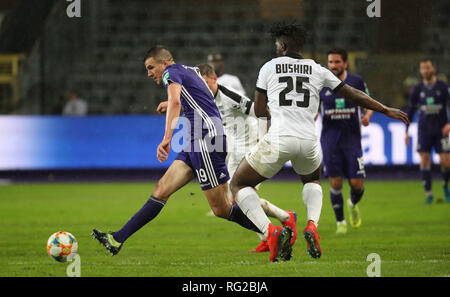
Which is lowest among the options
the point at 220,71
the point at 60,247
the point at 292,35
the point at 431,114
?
the point at 60,247

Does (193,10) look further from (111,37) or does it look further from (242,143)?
(242,143)

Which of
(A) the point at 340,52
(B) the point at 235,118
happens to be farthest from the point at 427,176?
(B) the point at 235,118

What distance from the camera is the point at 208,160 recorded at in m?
7.50

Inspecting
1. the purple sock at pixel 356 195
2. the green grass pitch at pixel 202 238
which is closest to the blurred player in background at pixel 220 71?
the green grass pitch at pixel 202 238

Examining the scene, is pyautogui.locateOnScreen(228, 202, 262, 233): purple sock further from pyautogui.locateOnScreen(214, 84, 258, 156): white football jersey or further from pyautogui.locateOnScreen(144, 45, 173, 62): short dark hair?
pyautogui.locateOnScreen(214, 84, 258, 156): white football jersey

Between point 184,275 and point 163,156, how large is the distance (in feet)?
3.46

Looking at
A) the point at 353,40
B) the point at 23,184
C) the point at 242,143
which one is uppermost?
the point at 353,40

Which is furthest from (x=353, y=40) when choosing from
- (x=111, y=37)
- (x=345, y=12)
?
(x=111, y=37)

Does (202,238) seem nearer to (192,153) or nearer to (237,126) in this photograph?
(237,126)

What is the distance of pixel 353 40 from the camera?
23.1 metres

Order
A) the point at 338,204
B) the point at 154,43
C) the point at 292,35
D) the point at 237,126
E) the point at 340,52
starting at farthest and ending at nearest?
the point at 154,43, the point at 338,204, the point at 237,126, the point at 340,52, the point at 292,35

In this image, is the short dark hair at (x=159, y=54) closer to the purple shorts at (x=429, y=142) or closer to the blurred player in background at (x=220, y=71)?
the blurred player in background at (x=220, y=71)

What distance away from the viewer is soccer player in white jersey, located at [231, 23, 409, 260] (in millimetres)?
7090

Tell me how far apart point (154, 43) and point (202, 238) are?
553 inches
